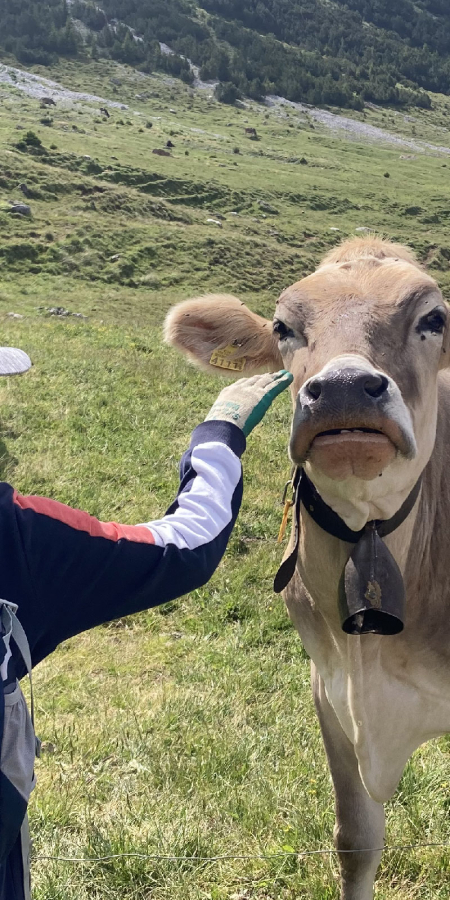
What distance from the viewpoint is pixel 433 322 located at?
8.13ft

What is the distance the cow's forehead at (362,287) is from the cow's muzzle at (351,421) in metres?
0.45

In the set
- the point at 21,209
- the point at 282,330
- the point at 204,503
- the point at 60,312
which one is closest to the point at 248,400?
the point at 282,330

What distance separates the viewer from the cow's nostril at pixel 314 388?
199 cm

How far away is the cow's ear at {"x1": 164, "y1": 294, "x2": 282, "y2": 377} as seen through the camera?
328cm

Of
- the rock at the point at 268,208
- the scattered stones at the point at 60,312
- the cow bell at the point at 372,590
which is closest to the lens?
the cow bell at the point at 372,590

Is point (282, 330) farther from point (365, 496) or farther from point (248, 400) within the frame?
point (365, 496)

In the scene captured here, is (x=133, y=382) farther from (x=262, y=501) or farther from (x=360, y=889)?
(x=360, y=889)

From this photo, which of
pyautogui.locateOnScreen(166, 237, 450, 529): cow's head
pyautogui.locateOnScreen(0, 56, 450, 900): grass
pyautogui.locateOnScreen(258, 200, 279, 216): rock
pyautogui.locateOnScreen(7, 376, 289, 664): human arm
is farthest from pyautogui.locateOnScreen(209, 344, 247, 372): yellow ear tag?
pyautogui.locateOnScreen(258, 200, 279, 216): rock

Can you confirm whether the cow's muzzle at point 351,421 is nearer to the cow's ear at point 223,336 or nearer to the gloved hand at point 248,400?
the gloved hand at point 248,400

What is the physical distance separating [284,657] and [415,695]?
2142 millimetres

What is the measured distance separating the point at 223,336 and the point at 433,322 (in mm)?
1165

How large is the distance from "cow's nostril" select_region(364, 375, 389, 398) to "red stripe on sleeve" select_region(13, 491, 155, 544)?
2.52ft

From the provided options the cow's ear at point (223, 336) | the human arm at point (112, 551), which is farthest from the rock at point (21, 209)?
the human arm at point (112, 551)

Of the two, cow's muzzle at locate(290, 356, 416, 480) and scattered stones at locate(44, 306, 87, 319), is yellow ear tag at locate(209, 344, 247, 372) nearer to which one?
cow's muzzle at locate(290, 356, 416, 480)
